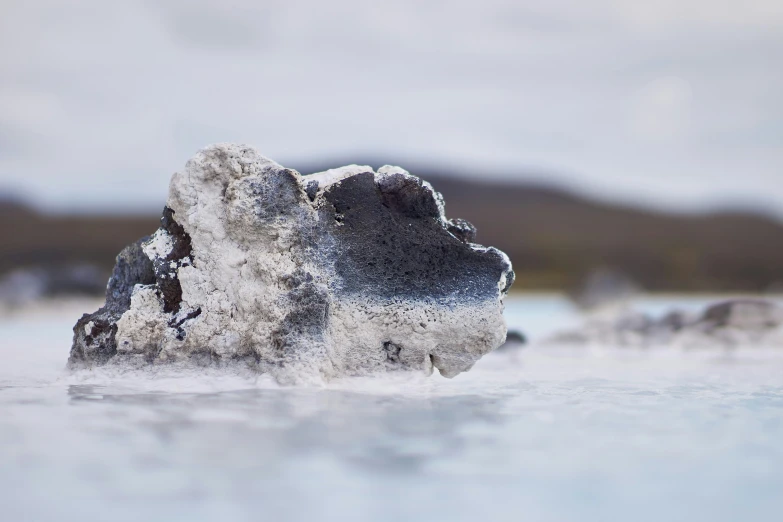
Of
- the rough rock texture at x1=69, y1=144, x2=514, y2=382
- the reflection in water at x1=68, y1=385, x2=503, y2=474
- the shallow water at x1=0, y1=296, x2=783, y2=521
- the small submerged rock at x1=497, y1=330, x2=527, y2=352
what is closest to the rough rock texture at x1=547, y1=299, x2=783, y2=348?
the small submerged rock at x1=497, y1=330, x2=527, y2=352

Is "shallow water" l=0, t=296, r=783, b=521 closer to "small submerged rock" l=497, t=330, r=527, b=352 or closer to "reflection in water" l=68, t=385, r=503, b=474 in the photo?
"reflection in water" l=68, t=385, r=503, b=474

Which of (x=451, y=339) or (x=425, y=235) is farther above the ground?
(x=425, y=235)

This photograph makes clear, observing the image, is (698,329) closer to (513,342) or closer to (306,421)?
(513,342)

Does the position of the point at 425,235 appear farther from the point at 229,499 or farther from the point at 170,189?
the point at 229,499

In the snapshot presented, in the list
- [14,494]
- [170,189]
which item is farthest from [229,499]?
[170,189]

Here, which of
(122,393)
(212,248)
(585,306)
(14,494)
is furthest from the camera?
(585,306)

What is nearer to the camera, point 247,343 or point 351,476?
point 351,476
